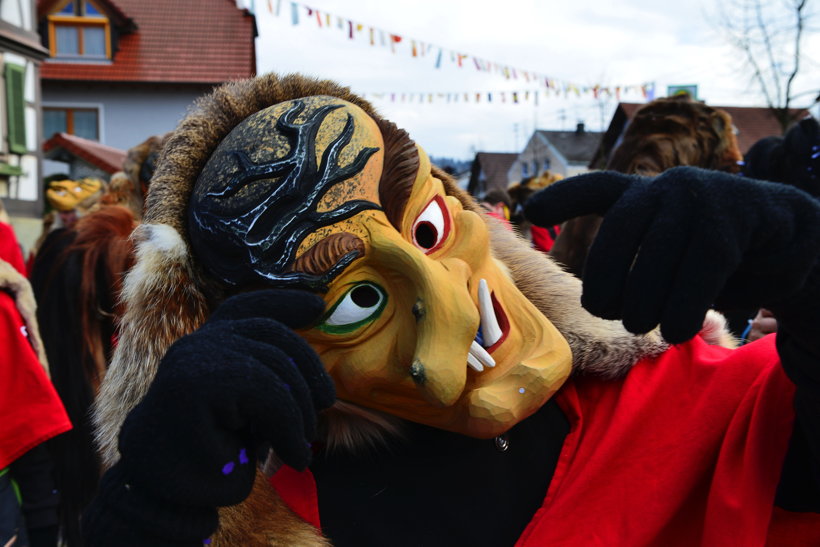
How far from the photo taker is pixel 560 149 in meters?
39.9

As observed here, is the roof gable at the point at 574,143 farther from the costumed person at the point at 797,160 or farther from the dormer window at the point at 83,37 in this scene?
the costumed person at the point at 797,160

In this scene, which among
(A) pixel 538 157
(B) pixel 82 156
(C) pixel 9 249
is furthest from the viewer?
(A) pixel 538 157

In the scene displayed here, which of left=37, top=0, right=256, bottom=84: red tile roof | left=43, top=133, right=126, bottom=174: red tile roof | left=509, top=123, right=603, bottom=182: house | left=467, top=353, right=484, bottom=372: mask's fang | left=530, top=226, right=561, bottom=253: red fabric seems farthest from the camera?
left=509, top=123, right=603, bottom=182: house

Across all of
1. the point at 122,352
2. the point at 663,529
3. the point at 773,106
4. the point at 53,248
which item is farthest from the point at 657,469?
the point at 773,106

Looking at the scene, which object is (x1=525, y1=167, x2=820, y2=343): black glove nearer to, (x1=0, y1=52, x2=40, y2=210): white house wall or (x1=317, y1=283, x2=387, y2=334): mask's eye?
(x1=317, y1=283, x2=387, y2=334): mask's eye

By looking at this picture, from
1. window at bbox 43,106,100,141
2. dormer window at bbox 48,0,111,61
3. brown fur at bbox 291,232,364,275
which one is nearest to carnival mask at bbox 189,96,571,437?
brown fur at bbox 291,232,364,275

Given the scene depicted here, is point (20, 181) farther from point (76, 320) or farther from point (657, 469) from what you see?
point (657, 469)

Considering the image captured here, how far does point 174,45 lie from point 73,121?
3.46 m

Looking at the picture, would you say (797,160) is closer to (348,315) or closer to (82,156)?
(348,315)

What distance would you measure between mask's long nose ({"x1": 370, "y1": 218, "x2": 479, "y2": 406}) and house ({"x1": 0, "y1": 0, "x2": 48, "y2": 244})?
33.9 ft

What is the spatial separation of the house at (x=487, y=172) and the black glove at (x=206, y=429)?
151 feet

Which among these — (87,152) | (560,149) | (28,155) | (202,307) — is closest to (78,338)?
(202,307)

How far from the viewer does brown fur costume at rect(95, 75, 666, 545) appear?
4.23 ft

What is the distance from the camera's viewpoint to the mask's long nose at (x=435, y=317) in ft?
3.80
